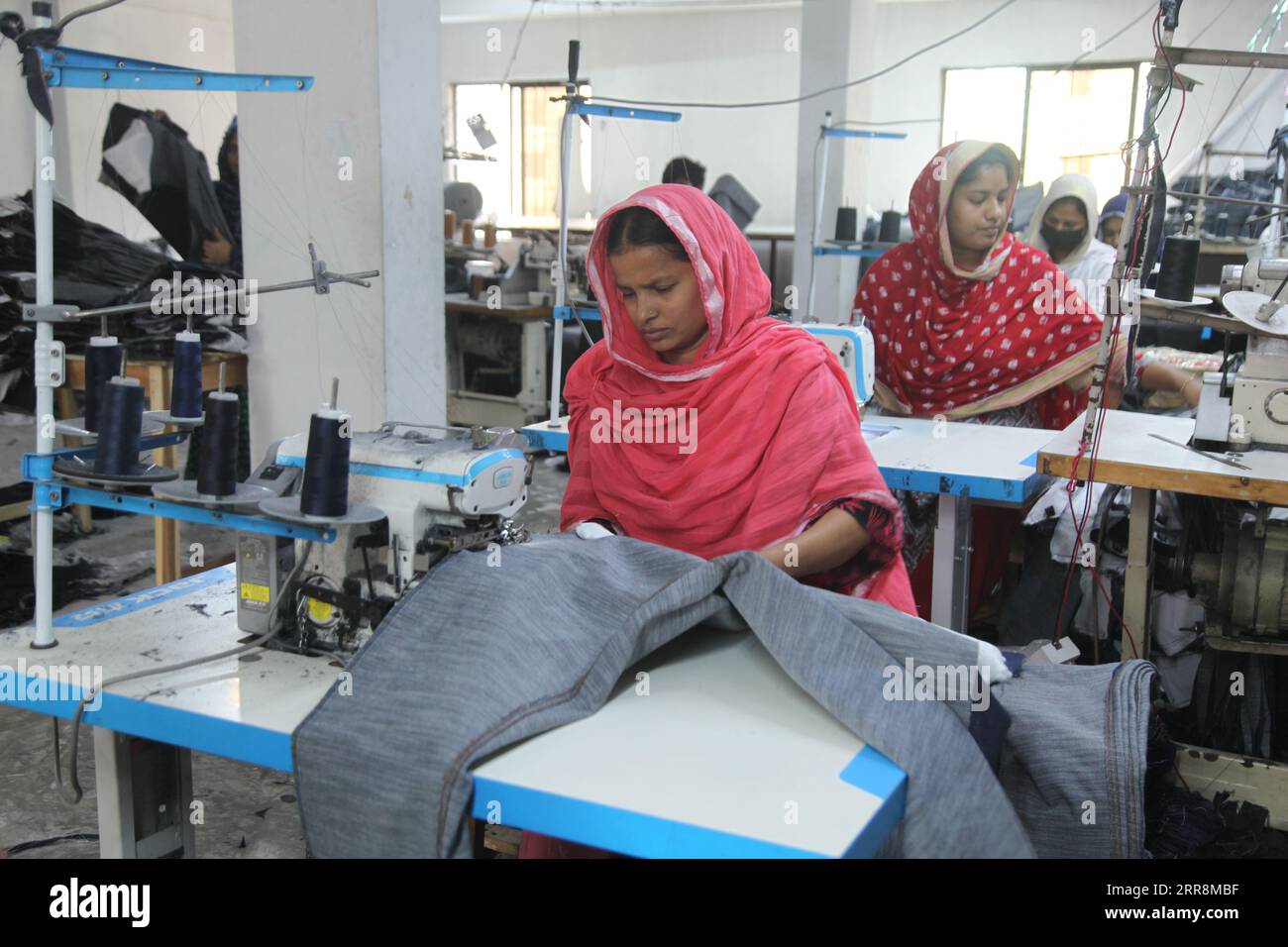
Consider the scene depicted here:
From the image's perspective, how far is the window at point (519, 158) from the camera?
1200 centimetres

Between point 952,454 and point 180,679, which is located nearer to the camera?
point 180,679

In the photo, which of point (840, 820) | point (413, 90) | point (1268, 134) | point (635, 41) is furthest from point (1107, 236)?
point (635, 41)

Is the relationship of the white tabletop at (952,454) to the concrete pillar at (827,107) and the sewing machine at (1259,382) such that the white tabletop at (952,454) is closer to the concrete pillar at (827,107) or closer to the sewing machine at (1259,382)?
the sewing machine at (1259,382)

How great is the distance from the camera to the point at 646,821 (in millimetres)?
1100

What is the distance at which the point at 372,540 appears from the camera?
5.07 feet

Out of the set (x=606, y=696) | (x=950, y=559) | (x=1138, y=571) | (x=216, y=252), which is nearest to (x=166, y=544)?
(x=216, y=252)

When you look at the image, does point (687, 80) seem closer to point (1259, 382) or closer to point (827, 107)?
point (827, 107)

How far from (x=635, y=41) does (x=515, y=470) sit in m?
10.7

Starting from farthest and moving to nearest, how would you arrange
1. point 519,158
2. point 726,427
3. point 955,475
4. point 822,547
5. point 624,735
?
point 519,158 < point 955,475 < point 726,427 < point 822,547 < point 624,735

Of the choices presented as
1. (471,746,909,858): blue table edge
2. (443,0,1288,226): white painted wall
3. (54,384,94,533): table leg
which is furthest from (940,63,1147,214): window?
(471,746,909,858): blue table edge

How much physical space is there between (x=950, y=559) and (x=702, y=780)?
70.8 inches

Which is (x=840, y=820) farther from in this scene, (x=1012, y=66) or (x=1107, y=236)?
(x=1012, y=66)

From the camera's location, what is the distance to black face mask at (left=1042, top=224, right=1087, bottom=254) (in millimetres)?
4711

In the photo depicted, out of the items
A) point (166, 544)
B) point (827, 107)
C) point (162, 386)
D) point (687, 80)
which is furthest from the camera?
point (687, 80)
